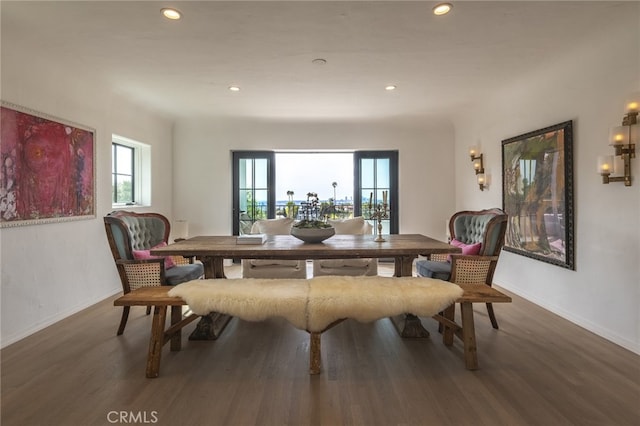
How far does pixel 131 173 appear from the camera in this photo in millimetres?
4754

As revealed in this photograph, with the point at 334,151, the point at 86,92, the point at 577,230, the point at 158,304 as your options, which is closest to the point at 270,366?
the point at 158,304

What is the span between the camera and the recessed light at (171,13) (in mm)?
2215

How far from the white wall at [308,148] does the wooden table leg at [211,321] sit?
2.79 m

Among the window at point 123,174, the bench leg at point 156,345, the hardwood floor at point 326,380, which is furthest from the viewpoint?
the window at point 123,174

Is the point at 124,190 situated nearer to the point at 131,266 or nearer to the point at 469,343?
the point at 131,266

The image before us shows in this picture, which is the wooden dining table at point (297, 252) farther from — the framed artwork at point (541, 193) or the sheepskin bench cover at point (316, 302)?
the framed artwork at point (541, 193)

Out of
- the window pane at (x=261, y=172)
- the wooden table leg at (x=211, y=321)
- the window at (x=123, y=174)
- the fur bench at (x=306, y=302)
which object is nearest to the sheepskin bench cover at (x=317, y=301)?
the fur bench at (x=306, y=302)

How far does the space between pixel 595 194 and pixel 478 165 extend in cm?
191

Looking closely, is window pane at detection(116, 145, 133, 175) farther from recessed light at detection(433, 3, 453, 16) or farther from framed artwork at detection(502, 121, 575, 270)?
framed artwork at detection(502, 121, 575, 270)

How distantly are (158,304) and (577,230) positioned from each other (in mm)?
3578

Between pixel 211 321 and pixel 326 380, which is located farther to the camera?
pixel 211 321

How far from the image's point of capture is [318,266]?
3670 millimetres

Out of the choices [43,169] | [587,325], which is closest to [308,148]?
[43,169]

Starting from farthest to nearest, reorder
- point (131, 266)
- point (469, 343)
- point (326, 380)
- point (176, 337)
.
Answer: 1. point (131, 266)
2. point (176, 337)
3. point (469, 343)
4. point (326, 380)
